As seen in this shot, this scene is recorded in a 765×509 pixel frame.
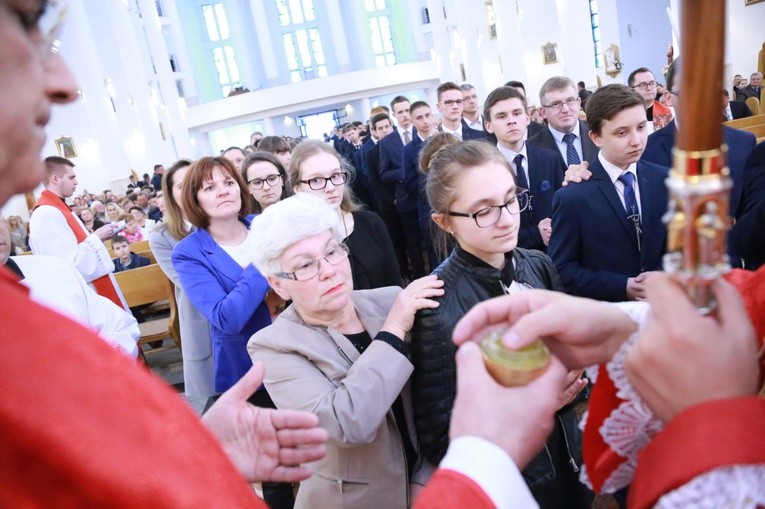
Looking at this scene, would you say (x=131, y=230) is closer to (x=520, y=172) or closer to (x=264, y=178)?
(x=264, y=178)

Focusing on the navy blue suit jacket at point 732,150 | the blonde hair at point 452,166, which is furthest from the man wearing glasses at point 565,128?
the blonde hair at point 452,166

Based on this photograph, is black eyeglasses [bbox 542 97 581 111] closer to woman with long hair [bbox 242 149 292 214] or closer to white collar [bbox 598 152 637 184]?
white collar [bbox 598 152 637 184]

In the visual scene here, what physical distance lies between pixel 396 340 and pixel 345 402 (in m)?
0.24

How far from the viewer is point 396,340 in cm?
165

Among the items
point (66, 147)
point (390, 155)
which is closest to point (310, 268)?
point (390, 155)

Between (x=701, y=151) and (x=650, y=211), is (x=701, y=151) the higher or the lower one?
the higher one

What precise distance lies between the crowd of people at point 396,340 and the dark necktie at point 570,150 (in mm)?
13

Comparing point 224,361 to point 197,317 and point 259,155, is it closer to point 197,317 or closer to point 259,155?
point 197,317

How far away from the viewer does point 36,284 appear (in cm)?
240

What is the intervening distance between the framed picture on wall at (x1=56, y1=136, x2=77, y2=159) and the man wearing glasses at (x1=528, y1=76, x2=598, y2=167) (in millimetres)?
18276

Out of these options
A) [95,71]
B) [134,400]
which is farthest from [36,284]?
[95,71]

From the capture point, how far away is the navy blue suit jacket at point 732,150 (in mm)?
2529

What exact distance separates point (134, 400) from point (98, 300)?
2394 mm

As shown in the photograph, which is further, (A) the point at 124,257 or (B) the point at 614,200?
(A) the point at 124,257
